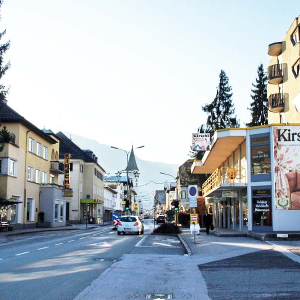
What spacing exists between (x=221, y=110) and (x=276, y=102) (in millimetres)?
17294

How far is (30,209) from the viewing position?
48.3 meters

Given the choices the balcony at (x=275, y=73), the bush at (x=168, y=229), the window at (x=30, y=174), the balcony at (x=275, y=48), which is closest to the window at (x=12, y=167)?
the window at (x=30, y=174)

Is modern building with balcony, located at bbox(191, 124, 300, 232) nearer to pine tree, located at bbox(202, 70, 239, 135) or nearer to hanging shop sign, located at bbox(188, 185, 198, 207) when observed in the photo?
hanging shop sign, located at bbox(188, 185, 198, 207)

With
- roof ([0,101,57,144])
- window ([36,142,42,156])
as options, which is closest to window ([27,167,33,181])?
window ([36,142,42,156])

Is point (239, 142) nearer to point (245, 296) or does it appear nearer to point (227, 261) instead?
point (227, 261)

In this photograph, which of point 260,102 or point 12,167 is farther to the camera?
point 260,102

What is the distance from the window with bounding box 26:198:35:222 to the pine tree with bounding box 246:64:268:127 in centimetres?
2976

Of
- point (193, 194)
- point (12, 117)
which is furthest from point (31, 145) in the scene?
point (193, 194)

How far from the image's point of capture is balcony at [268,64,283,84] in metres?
41.7

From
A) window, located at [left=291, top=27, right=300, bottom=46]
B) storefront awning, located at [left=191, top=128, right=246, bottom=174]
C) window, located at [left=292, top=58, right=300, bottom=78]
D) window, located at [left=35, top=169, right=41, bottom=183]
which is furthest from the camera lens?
window, located at [left=35, top=169, right=41, bottom=183]

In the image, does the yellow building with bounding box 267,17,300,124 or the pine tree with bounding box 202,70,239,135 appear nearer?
the yellow building with bounding box 267,17,300,124

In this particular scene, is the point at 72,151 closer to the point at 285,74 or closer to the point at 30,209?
the point at 30,209

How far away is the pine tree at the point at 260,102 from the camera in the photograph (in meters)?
61.3

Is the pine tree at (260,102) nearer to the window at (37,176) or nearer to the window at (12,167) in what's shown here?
the window at (37,176)
